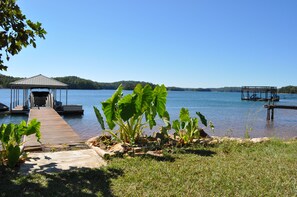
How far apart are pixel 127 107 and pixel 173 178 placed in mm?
2335

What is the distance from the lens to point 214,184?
3895 mm

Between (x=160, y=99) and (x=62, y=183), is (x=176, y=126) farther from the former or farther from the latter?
(x=62, y=183)

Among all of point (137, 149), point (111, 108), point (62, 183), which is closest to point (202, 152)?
point (137, 149)

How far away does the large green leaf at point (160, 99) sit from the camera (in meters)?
6.71

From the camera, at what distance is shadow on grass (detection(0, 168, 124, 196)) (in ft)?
11.7

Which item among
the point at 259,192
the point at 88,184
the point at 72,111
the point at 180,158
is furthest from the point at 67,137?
the point at 72,111

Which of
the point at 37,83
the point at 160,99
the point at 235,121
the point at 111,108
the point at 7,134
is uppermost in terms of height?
the point at 37,83

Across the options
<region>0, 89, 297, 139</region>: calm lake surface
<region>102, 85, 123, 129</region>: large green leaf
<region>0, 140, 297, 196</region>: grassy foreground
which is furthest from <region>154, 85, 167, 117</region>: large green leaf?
<region>0, 89, 297, 139</region>: calm lake surface

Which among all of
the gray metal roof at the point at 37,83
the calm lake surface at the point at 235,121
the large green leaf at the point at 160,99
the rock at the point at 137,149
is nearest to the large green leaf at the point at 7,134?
the rock at the point at 137,149

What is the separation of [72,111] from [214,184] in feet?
71.8

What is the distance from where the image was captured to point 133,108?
611 cm

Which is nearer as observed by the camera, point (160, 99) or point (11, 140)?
point (11, 140)

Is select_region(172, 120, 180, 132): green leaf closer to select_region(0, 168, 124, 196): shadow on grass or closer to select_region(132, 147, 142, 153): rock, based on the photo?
select_region(132, 147, 142, 153): rock

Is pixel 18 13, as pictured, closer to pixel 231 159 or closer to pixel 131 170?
pixel 131 170
